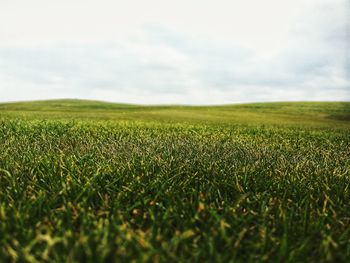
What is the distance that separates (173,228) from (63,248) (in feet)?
3.48

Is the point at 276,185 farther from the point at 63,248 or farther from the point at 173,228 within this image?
the point at 63,248

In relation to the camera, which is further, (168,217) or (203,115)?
(203,115)

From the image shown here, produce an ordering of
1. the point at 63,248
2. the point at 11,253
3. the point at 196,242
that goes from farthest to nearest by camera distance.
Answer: the point at 196,242 < the point at 63,248 < the point at 11,253

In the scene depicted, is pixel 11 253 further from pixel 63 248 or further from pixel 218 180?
pixel 218 180

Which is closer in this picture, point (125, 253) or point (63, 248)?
point (125, 253)

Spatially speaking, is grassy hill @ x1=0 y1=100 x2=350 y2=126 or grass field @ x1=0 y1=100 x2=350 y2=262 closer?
grass field @ x1=0 y1=100 x2=350 y2=262

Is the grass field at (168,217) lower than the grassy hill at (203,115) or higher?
higher

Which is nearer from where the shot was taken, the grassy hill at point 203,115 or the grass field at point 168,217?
the grass field at point 168,217

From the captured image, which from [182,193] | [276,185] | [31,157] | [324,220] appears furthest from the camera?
[31,157]

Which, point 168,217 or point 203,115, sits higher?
point 168,217

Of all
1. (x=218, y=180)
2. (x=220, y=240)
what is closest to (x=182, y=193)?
(x=218, y=180)

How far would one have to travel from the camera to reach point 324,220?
141 inches

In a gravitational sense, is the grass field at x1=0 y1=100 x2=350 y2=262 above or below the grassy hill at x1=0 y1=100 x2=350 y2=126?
above

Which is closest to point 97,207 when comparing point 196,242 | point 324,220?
point 196,242
